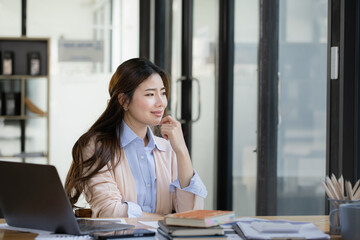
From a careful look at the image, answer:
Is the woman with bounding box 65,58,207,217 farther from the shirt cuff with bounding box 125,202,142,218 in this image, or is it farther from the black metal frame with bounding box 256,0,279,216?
the black metal frame with bounding box 256,0,279,216

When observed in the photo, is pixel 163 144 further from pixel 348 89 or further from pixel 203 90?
pixel 203 90

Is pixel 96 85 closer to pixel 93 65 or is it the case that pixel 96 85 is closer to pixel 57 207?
pixel 93 65

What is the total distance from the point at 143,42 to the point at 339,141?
11.8ft

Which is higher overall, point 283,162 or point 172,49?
point 172,49

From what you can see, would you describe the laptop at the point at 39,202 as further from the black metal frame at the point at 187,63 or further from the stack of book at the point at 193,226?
the black metal frame at the point at 187,63

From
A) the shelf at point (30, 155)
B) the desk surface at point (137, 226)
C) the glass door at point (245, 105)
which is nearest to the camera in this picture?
the desk surface at point (137, 226)

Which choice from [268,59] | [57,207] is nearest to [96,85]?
[268,59]

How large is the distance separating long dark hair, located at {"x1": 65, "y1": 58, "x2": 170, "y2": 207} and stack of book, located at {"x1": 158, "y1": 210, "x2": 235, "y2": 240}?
671mm

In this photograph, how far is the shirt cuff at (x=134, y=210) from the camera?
81.7 inches

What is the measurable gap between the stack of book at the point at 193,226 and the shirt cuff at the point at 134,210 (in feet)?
1.69

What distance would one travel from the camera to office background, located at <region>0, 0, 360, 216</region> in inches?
95.3

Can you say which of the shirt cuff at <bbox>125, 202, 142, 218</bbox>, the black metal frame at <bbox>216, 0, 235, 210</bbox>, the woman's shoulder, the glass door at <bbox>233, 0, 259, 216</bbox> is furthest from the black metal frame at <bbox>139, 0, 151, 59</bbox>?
the shirt cuff at <bbox>125, 202, 142, 218</bbox>

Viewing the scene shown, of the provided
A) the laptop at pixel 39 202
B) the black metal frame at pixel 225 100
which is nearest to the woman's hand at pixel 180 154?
the laptop at pixel 39 202

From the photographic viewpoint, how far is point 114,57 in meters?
6.23
